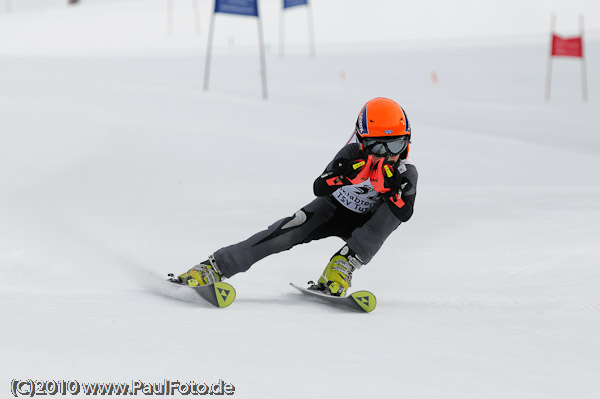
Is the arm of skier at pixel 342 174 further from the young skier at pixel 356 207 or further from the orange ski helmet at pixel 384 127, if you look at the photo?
the orange ski helmet at pixel 384 127

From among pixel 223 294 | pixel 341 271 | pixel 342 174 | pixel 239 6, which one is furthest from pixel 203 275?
pixel 239 6

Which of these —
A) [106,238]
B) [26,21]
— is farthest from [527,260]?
[26,21]

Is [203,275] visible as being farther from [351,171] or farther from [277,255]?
[277,255]

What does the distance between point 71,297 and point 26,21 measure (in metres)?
35.4

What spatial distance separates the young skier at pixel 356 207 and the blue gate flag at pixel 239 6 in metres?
9.27

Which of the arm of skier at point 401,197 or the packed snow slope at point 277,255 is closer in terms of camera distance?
the packed snow slope at point 277,255

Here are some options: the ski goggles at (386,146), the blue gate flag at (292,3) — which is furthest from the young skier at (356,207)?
the blue gate flag at (292,3)

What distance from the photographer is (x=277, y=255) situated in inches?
246

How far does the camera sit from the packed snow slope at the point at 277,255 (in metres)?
2.63

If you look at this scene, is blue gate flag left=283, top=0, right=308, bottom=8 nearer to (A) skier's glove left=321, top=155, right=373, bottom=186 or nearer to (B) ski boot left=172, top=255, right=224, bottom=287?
(A) skier's glove left=321, top=155, right=373, bottom=186

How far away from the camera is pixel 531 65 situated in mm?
23531

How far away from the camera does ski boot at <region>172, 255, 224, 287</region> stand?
3.90m

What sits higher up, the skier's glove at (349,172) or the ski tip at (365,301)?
the skier's glove at (349,172)

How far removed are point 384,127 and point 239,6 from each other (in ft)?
31.8
